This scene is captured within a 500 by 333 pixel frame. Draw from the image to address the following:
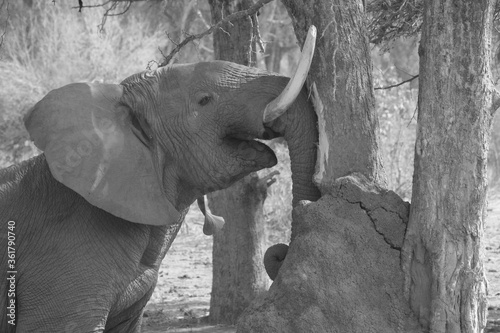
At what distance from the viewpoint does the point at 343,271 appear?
5035 millimetres

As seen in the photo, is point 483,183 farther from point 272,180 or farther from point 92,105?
point 272,180

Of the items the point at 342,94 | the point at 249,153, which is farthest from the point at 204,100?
the point at 342,94

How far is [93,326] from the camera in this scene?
17.0ft

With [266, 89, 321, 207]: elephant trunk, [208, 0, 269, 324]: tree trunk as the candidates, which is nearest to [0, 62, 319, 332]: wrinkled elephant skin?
[266, 89, 321, 207]: elephant trunk

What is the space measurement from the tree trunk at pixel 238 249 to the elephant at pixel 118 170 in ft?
8.20

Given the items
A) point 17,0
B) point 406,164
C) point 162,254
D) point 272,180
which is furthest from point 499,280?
point 17,0

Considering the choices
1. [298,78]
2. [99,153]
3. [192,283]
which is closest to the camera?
[298,78]

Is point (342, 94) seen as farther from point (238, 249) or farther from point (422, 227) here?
point (238, 249)

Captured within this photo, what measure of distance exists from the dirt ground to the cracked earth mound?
2238mm

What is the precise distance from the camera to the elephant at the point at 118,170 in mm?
5219

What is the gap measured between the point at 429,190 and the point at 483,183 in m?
0.29

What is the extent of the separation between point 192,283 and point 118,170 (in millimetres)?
5742

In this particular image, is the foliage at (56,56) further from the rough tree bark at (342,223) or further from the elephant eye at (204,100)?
the rough tree bark at (342,223)

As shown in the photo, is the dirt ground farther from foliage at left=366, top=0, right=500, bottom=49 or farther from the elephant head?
the elephant head
